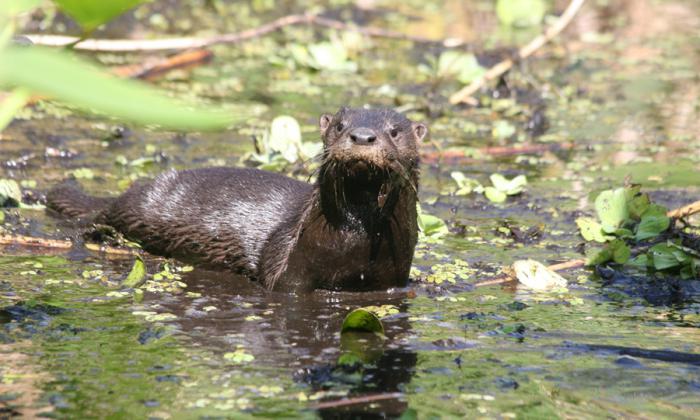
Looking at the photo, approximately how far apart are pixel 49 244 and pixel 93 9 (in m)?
4.92

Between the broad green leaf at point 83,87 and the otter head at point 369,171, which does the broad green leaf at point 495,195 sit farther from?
the broad green leaf at point 83,87

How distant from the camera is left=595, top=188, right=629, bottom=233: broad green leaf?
6465mm

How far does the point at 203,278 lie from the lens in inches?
233

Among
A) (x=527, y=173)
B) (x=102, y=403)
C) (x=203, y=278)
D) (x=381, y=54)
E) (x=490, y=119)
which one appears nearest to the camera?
(x=102, y=403)

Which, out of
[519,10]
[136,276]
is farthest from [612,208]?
[519,10]

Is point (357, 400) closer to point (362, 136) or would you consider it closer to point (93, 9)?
point (362, 136)

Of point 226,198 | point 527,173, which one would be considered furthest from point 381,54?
point 226,198

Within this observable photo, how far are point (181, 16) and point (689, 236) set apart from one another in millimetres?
10485

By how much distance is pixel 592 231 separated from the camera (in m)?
6.51

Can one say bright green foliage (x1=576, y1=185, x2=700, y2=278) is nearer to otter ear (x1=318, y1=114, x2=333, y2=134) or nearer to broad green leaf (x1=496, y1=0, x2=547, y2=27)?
otter ear (x1=318, y1=114, x2=333, y2=134)

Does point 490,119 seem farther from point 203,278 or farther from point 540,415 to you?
point 540,415

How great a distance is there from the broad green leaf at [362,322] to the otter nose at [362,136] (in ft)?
2.60

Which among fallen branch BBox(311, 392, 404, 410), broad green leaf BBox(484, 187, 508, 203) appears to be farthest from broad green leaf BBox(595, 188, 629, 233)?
fallen branch BBox(311, 392, 404, 410)

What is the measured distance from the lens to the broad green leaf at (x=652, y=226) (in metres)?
6.22
